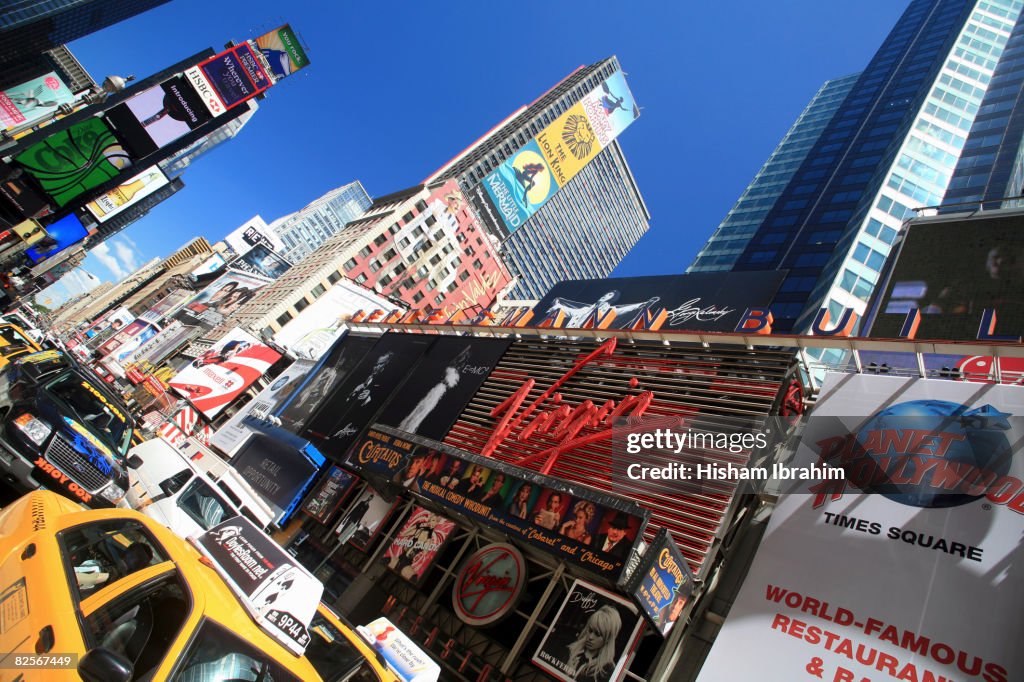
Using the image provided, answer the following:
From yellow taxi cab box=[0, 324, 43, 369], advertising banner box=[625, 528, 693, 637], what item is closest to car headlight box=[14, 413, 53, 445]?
yellow taxi cab box=[0, 324, 43, 369]

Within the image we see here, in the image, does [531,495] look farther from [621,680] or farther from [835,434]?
[835,434]

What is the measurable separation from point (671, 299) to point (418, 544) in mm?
15866

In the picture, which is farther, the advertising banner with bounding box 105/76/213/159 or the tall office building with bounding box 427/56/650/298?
the tall office building with bounding box 427/56/650/298

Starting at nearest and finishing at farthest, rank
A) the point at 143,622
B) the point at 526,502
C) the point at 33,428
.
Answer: the point at 143,622 → the point at 33,428 → the point at 526,502

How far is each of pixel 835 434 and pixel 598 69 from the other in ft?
562

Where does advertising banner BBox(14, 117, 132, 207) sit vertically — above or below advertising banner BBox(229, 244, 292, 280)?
below

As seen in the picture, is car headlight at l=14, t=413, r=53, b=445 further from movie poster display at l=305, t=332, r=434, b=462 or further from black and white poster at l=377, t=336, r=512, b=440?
movie poster display at l=305, t=332, r=434, b=462

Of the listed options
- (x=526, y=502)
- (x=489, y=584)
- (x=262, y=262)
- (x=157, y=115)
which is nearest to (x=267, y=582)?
(x=526, y=502)

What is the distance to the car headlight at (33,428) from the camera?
422 inches

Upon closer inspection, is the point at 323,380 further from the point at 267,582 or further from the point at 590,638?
the point at 267,582

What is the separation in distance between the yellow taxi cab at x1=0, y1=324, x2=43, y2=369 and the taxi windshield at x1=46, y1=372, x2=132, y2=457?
1.30 metres

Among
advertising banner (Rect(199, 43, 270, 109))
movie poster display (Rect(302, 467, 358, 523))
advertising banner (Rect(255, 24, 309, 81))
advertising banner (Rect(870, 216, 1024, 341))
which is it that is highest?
advertising banner (Rect(255, 24, 309, 81))

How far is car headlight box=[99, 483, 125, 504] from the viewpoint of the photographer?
1125 cm

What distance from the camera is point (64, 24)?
61562 millimetres
